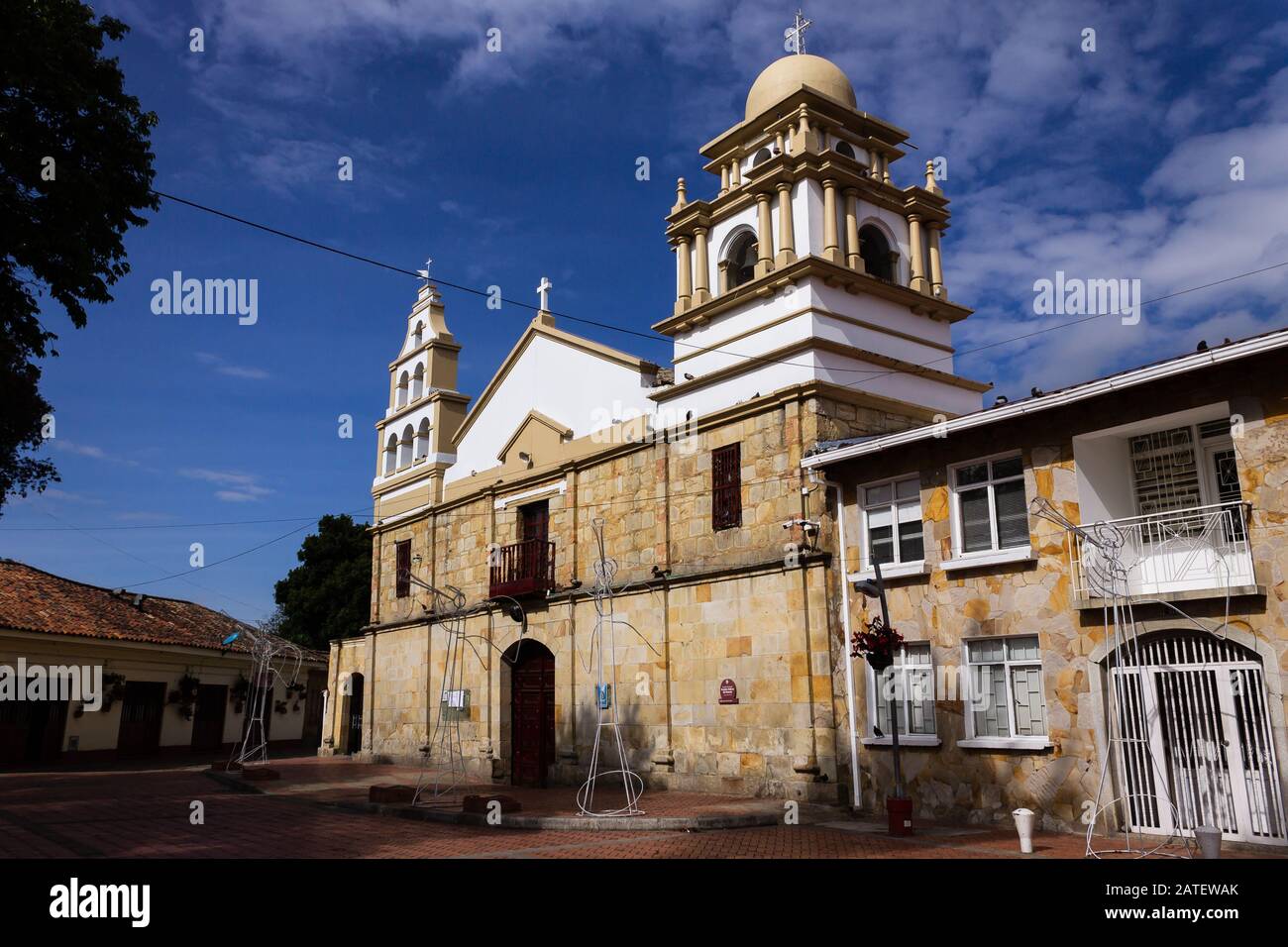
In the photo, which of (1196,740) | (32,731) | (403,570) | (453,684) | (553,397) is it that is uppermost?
(553,397)

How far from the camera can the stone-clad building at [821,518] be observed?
40.5 feet

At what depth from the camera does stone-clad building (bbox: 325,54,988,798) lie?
16.4 metres

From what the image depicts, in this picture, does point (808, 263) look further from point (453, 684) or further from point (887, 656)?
Answer: point (453, 684)

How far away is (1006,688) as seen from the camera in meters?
13.7

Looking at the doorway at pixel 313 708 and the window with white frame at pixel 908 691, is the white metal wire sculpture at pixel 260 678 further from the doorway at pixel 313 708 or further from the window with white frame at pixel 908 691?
the window with white frame at pixel 908 691

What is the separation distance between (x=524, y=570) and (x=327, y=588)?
26.2 metres

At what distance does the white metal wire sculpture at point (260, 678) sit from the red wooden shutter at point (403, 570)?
3.25 metres

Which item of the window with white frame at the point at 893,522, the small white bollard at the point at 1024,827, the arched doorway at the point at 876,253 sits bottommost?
the small white bollard at the point at 1024,827

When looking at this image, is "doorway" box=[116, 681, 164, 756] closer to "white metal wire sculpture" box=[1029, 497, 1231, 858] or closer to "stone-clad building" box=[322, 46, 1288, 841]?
"stone-clad building" box=[322, 46, 1288, 841]

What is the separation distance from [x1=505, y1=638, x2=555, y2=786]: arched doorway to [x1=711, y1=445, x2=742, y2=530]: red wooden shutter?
256 inches

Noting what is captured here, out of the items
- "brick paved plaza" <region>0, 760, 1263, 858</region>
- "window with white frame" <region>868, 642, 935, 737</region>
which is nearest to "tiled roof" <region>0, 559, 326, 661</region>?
"brick paved plaza" <region>0, 760, 1263, 858</region>

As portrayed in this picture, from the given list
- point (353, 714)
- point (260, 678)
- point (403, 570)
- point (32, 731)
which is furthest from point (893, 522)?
point (32, 731)

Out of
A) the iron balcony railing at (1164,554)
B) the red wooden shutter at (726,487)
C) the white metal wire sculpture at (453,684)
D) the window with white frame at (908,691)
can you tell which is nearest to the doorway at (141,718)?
the white metal wire sculpture at (453,684)

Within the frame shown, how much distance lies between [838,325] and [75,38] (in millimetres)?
13738
